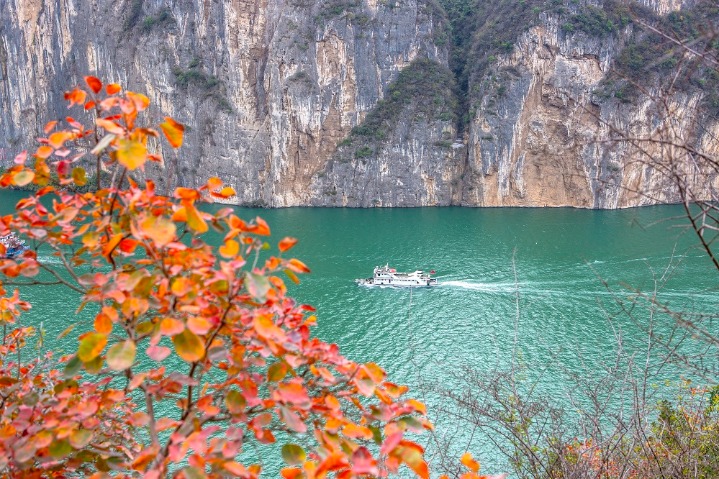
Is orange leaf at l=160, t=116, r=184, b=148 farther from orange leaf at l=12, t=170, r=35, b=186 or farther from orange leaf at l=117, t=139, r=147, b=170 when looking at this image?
orange leaf at l=12, t=170, r=35, b=186

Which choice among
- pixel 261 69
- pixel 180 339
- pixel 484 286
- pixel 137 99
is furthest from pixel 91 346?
pixel 261 69

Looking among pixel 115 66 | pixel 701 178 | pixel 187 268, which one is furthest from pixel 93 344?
pixel 115 66

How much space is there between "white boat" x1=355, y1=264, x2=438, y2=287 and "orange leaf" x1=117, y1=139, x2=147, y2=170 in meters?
17.6

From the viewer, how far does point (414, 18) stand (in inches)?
1411

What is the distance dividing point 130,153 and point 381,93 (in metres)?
35.9

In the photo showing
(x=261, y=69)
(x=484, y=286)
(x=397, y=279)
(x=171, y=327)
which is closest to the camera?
(x=171, y=327)

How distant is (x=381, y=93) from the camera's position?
118 ft

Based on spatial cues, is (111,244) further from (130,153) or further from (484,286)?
(484,286)

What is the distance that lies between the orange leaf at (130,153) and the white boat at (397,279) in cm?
1759

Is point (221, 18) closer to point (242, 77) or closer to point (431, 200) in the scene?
point (242, 77)

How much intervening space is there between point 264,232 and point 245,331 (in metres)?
0.30

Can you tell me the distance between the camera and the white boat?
62.0ft

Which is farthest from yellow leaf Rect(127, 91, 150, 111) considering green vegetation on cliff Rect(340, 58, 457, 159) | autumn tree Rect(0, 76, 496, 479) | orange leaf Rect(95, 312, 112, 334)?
green vegetation on cliff Rect(340, 58, 457, 159)

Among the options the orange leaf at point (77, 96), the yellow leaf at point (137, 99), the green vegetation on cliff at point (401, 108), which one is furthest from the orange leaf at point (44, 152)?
the green vegetation on cliff at point (401, 108)
